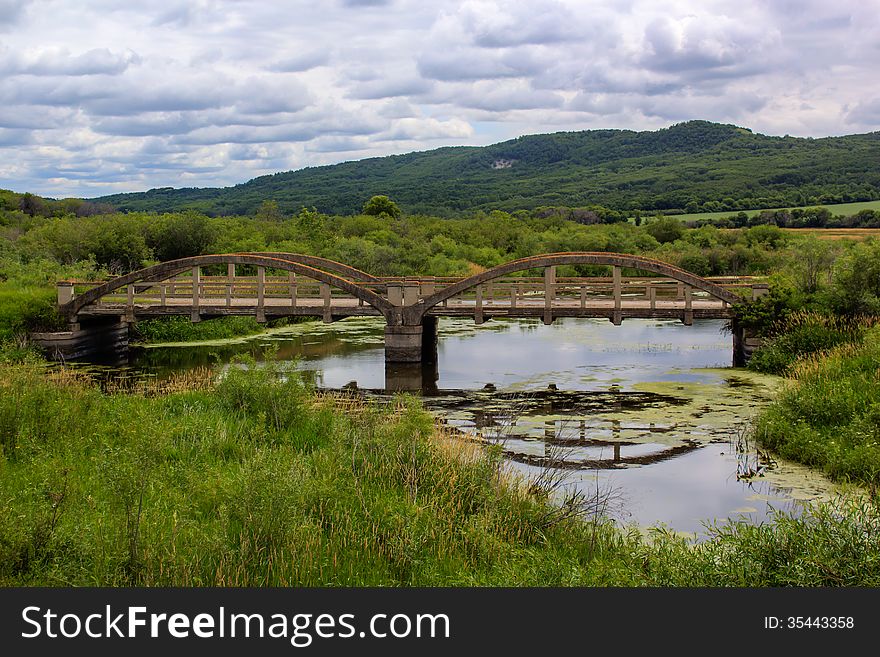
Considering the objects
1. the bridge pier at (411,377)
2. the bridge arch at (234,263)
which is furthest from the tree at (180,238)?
the bridge pier at (411,377)

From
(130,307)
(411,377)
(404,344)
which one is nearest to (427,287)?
(404,344)

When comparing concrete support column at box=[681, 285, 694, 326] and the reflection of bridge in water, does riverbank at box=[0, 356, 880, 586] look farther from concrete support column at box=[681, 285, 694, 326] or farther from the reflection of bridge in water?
concrete support column at box=[681, 285, 694, 326]

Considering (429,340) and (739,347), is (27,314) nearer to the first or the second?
(429,340)

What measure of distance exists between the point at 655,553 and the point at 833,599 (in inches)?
86.9

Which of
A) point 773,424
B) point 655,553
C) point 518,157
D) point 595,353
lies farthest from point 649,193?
point 655,553

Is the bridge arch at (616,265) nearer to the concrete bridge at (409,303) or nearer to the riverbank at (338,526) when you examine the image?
the concrete bridge at (409,303)

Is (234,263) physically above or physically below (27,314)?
above

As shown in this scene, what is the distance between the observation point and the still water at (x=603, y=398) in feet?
49.0

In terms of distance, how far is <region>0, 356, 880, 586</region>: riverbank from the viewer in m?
9.40

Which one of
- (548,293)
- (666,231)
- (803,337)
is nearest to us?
(803,337)

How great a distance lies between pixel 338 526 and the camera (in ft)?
36.2

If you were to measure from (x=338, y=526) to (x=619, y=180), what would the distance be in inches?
5664

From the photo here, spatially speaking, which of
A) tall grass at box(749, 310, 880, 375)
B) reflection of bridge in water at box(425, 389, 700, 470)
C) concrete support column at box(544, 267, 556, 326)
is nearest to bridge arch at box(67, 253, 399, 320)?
concrete support column at box(544, 267, 556, 326)

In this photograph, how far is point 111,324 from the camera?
33.7 meters
